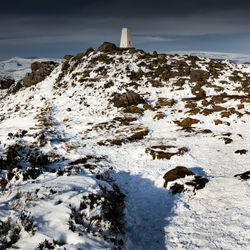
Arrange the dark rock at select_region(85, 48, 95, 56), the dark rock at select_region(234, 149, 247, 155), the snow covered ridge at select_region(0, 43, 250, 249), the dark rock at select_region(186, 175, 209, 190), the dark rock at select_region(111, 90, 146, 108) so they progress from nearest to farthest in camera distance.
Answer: the snow covered ridge at select_region(0, 43, 250, 249) < the dark rock at select_region(186, 175, 209, 190) < the dark rock at select_region(234, 149, 247, 155) < the dark rock at select_region(111, 90, 146, 108) < the dark rock at select_region(85, 48, 95, 56)

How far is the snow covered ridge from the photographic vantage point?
5.13m

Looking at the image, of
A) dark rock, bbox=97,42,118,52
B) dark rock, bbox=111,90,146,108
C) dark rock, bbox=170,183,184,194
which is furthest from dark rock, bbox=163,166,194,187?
dark rock, bbox=97,42,118,52

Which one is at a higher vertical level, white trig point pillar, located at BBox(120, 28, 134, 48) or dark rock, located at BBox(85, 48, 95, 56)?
white trig point pillar, located at BBox(120, 28, 134, 48)

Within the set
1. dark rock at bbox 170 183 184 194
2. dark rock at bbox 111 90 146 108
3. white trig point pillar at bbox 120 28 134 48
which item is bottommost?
dark rock at bbox 170 183 184 194

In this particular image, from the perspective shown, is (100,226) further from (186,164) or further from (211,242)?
(186,164)

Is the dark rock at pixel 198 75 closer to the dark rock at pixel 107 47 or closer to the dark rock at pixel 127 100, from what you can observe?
the dark rock at pixel 127 100

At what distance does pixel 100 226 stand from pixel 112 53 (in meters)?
44.8

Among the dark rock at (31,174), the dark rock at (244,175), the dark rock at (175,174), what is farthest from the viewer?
the dark rock at (175,174)

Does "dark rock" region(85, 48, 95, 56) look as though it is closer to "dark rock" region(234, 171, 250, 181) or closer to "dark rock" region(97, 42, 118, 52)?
"dark rock" region(97, 42, 118, 52)

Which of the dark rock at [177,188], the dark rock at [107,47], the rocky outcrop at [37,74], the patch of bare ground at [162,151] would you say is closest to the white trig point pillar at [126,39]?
the dark rock at [107,47]

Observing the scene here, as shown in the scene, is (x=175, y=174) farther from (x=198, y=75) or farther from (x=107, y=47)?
(x=107, y=47)

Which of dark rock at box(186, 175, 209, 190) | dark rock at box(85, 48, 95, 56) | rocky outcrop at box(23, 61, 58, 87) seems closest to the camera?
dark rock at box(186, 175, 209, 190)

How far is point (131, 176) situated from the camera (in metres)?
9.86

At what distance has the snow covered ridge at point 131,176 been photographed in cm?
513
